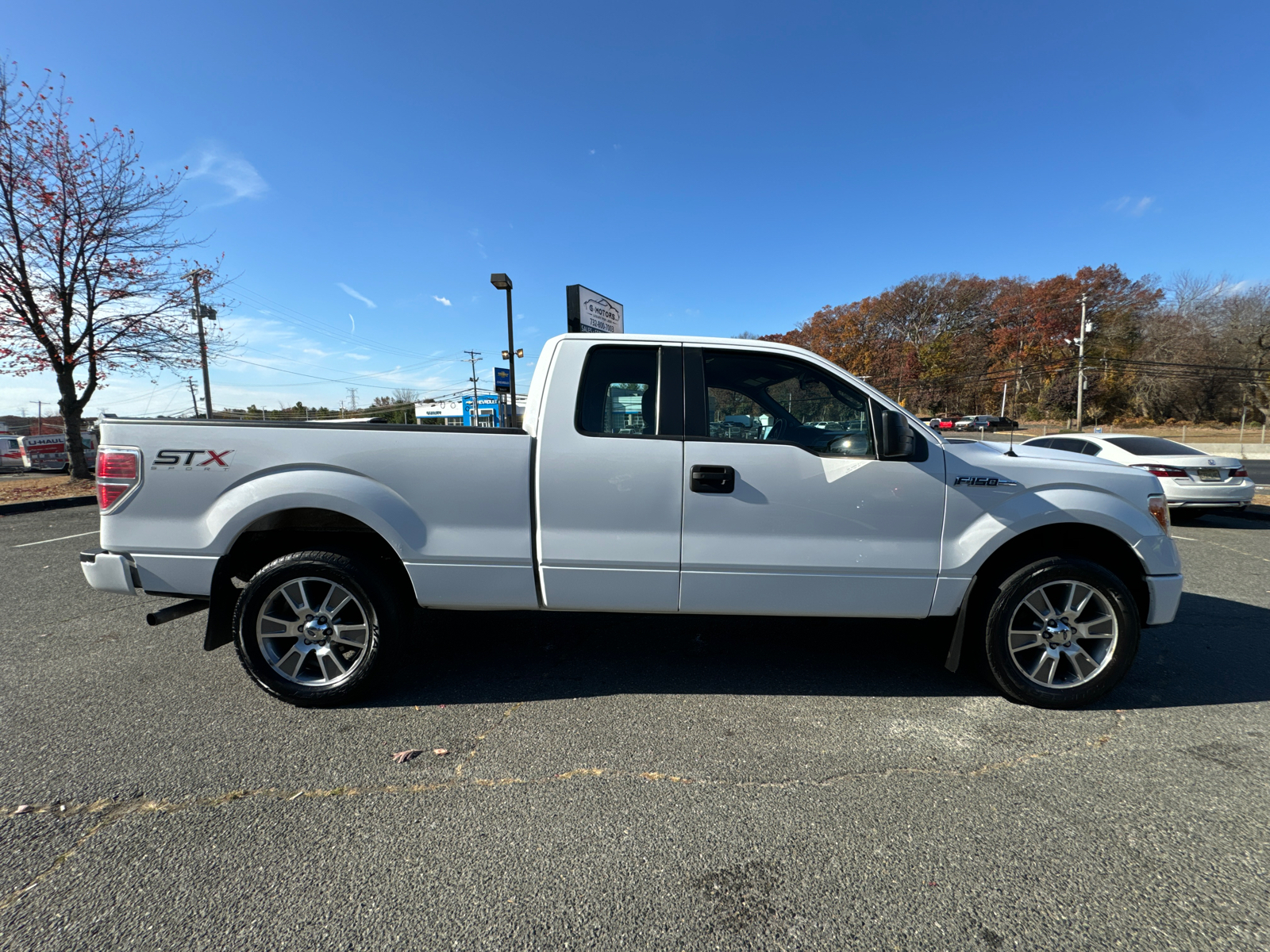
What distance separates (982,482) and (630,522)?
6.06ft

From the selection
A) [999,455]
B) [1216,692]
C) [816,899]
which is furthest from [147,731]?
[1216,692]

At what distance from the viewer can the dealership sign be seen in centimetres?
1138

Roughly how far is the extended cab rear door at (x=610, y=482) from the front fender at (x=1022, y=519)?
1.45m

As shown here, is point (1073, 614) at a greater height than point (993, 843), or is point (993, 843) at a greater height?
point (1073, 614)

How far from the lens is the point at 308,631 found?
301 centimetres

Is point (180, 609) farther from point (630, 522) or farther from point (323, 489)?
point (630, 522)

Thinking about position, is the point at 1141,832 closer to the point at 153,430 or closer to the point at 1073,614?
the point at 1073,614

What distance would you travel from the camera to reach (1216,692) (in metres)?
3.21

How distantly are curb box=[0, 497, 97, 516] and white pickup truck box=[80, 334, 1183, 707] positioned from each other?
443 inches

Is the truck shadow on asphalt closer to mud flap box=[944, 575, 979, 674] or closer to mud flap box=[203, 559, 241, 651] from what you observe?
mud flap box=[944, 575, 979, 674]

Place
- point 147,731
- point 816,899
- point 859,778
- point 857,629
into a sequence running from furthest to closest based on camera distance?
point 857,629 < point 147,731 < point 859,778 < point 816,899

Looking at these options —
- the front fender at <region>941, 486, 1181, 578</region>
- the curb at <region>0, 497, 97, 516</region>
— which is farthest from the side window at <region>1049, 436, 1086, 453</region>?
the curb at <region>0, 497, 97, 516</region>

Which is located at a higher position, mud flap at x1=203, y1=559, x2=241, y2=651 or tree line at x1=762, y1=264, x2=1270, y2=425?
tree line at x1=762, y1=264, x2=1270, y2=425

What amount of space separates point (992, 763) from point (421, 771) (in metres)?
2.52
